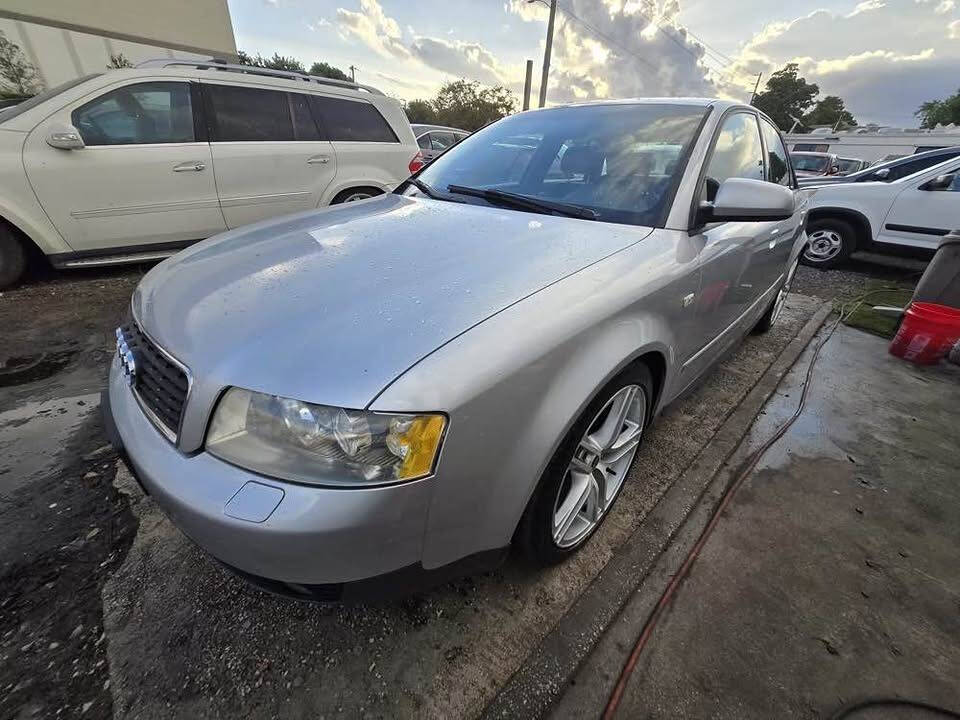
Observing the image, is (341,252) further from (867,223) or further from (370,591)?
(867,223)

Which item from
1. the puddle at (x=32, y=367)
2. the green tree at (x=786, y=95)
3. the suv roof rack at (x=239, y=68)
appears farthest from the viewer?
the green tree at (x=786, y=95)

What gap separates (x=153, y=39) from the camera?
19.8 meters

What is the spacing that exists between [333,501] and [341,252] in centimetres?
89

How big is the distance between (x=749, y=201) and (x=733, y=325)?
0.99 meters

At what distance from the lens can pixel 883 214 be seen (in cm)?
550

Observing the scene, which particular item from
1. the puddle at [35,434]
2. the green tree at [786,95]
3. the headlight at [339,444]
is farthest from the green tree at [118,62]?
the green tree at [786,95]

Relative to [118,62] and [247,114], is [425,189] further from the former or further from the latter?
[118,62]

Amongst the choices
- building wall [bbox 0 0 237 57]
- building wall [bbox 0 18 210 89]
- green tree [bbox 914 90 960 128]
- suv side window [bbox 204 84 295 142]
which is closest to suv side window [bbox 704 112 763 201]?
suv side window [bbox 204 84 295 142]

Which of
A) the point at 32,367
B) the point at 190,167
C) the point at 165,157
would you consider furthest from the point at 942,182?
the point at 32,367

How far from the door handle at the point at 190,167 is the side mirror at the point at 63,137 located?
0.62m

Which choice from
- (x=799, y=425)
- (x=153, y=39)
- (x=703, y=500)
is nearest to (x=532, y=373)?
(x=703, y=500)

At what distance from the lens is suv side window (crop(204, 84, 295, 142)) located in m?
3.96

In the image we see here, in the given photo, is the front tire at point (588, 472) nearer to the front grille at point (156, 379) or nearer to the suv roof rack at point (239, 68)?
the front grille at point (156, 379)

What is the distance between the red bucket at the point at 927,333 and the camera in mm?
3150
